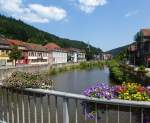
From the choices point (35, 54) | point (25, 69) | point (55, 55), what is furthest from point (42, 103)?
point (55, 55)

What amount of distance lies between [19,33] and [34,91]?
156 meters

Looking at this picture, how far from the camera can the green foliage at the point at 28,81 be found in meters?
6.31

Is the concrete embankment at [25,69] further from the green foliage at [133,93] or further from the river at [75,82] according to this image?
the green foliage at [133,93]

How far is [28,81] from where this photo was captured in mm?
6348

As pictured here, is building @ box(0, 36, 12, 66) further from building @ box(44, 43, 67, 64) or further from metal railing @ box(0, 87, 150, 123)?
metal railing @ box(0, 87, 150, 123)

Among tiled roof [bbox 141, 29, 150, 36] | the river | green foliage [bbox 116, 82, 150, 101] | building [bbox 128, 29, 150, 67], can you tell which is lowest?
the river

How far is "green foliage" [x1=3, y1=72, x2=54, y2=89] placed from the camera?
631 centimetres

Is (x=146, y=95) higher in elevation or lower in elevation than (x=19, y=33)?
lower

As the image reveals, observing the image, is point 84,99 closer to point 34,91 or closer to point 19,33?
point 34,91

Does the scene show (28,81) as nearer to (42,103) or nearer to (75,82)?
(42,103)

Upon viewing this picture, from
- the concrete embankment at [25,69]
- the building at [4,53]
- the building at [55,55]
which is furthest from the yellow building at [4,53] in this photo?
the building at [55,55]

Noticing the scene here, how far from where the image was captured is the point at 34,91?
6.18 meters

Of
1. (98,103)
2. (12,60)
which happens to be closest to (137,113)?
(98,103)

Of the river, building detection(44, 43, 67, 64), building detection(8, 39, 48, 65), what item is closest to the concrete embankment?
the river
